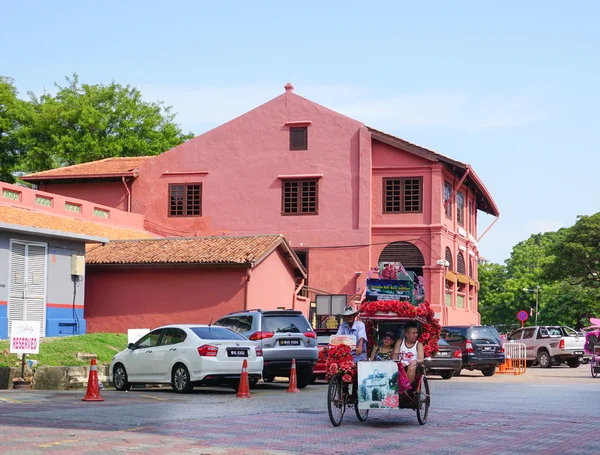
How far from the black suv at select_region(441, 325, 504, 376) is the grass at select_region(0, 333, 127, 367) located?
34.1ft

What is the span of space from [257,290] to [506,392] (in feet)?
41.0

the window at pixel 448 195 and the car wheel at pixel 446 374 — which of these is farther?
the window at pixel 448 195

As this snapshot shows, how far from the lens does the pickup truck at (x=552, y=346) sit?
3838cm

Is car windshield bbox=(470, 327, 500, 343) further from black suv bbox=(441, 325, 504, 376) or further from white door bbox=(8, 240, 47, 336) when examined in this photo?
white door bbox=(8, 240, 47, 336)

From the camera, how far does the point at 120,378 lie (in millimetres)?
21031

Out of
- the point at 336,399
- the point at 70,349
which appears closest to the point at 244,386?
the point at 336,399

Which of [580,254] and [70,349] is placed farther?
[580,254]

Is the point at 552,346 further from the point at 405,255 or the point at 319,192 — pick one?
the point at 319,192

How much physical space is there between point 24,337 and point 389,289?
12772 mm

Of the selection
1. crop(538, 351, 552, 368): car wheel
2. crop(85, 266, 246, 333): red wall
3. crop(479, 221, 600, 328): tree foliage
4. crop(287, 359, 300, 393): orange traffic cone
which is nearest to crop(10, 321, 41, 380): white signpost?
crop(287, 359, 300, 393): orange traffic cone

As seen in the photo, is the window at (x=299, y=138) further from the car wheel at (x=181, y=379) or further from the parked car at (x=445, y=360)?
the car wheel at (x=181, y=379)

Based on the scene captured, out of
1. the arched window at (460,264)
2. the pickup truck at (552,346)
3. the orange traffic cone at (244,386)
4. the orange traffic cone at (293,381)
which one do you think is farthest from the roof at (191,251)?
the arched window at (460,264)

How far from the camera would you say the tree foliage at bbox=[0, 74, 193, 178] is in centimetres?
5662

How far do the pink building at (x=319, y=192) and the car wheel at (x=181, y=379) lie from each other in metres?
22.2
